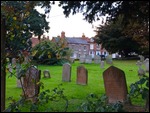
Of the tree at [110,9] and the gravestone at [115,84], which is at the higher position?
the tree at [110,9]

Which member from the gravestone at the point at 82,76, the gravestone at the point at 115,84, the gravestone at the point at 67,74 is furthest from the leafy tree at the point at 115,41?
the gravestone at the point at 115,84

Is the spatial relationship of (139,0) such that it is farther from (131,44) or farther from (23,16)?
(131,44)

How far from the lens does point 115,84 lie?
8406 mm

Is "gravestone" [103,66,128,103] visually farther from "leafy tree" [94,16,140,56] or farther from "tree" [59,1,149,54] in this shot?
"leafy tree" [94,16,140,56]

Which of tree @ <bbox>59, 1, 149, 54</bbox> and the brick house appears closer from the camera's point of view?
tree @ <bbox>59, 1, 149, 54</bbox>

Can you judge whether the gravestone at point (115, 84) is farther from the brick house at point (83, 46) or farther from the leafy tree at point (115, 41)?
the brick house at point (83, 46)

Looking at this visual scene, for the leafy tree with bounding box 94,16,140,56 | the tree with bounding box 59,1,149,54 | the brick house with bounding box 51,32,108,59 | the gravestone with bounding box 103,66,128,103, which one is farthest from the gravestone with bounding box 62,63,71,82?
the brick house with bounding box 51,32,108,59

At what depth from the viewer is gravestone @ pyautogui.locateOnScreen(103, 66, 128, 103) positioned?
8297 mm

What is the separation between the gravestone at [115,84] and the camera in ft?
27.2

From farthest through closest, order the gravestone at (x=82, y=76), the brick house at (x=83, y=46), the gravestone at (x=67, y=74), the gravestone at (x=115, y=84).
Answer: the brick house at (x=83, y=46) < the gravestone at (x=67, y=74) < the gravestone at (x=82, y=76) < the gravestone at (x=115, y=84)

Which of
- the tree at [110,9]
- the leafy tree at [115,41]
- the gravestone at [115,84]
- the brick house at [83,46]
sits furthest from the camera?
the brick house at [83,46]

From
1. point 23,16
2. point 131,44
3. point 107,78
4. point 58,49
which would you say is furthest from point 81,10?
point 131,44

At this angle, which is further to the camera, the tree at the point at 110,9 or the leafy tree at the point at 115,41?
the leafy tree at the point at 115,41

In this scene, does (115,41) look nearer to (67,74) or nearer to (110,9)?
(67,74)
